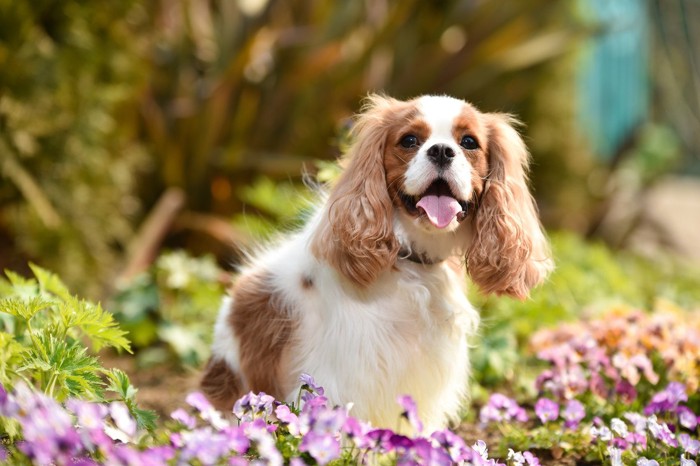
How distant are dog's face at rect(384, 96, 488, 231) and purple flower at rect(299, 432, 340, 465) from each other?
0.85 m

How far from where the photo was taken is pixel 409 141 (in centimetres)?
269

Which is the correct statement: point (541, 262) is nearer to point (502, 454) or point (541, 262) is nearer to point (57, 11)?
point (502, 454)

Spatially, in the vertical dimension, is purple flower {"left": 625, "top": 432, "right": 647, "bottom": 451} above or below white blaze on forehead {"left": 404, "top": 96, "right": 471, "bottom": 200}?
below

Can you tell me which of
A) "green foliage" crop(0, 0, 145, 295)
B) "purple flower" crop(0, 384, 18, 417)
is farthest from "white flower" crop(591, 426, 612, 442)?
"green foliage" crop(0, 0, 145, 295)

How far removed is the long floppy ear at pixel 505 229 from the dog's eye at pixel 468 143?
0.12 m

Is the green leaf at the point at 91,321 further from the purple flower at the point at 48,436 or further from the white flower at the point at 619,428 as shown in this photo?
the white flower at the point at 619,428

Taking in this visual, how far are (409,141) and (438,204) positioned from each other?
0.77ft

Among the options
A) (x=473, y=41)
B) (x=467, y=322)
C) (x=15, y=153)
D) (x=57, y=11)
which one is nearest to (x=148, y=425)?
(x=467, y=322)

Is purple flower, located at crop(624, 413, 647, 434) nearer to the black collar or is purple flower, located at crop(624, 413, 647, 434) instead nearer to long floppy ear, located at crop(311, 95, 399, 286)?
the black collar

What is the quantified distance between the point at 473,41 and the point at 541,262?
5300 millimetres

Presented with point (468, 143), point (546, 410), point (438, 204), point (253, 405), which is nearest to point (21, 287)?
point (253, 405)

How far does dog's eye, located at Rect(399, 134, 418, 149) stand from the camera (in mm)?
2676

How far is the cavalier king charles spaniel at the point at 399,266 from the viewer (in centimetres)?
265

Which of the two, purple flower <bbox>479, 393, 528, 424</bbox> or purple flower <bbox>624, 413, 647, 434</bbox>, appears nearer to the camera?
purple flower <bbox>624, 413, 647, 434</bbox>
